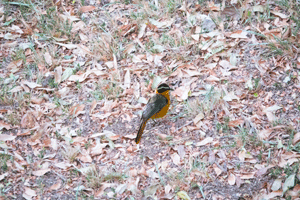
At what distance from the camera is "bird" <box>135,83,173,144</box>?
16.7ft

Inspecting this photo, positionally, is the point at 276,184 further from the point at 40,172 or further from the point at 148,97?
the point at 40,172

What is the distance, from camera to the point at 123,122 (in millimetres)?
5551

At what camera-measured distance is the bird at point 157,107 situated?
510 cm

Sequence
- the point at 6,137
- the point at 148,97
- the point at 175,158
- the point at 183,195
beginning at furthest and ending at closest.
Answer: the point at 148,97, the point at 6,137, the point at 175,158, the point at 183,195

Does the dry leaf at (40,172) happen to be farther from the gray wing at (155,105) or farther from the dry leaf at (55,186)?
the gray wing at (155,105)

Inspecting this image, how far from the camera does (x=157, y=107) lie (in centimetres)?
511

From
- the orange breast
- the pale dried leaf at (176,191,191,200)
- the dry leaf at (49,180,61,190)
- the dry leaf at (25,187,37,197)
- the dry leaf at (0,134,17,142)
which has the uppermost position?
the orange breast

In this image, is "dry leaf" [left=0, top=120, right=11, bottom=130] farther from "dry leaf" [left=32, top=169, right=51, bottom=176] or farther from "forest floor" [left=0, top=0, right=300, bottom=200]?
"dry leaf" [left=32, top=169, right=51, bottom=176]

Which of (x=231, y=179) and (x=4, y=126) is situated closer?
(x=231, y=179)

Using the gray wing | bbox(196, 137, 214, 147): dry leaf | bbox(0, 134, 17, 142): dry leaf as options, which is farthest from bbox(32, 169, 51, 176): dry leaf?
bbox(196, 137, 214, 147): dry leaf

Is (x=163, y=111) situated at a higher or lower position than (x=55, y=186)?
higher

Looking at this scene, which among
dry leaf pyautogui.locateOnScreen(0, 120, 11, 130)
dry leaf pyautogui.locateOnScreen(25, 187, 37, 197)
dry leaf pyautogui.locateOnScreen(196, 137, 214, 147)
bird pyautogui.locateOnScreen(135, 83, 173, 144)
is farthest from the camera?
dry leaf pyautogui.locateOnScreen(0, 120, 11, 130)

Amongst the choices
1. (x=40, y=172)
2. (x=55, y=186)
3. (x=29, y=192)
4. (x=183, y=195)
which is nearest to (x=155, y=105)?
(x=183, y=195)

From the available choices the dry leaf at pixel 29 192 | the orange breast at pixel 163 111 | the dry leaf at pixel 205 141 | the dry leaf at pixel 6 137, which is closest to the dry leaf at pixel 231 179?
the dry leaf at pixel 205 141
